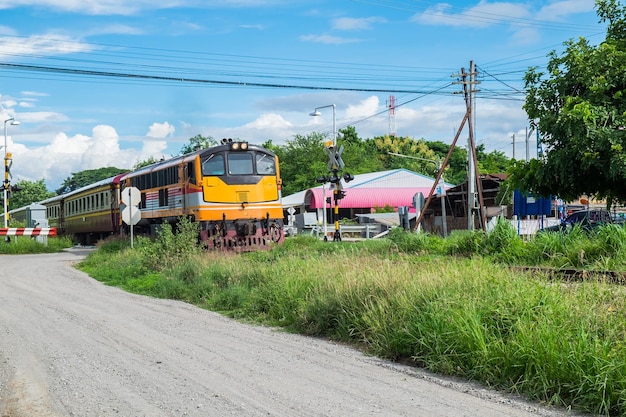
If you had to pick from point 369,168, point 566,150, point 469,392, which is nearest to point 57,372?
point 469,392

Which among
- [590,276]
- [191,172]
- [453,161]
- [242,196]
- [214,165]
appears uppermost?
[453,161]

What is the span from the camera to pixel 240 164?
25875 mm

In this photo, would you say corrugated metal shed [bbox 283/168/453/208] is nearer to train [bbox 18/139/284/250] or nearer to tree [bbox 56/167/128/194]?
train [bbox 18/139/284/250]

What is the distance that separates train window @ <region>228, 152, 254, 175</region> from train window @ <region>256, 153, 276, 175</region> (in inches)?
12.9

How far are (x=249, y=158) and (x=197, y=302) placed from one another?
12151mm

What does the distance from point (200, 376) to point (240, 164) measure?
18.8 meters

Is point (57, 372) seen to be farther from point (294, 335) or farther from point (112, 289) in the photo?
point (112, 289)

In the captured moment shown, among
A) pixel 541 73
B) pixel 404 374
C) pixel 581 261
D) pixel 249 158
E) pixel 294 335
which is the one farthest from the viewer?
pixel 249 158

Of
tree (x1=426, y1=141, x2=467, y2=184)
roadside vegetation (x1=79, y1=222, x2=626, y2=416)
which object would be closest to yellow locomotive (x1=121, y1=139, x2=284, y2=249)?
roadside vegetation (x1=79, y1=222, x2=626, y2=416)

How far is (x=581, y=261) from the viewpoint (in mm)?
14211

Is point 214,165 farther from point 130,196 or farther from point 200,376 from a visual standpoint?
point 200,376

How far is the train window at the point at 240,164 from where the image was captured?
25625 mm

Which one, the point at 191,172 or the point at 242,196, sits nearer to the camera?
the point at 191,172

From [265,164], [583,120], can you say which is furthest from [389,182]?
[583,120]
